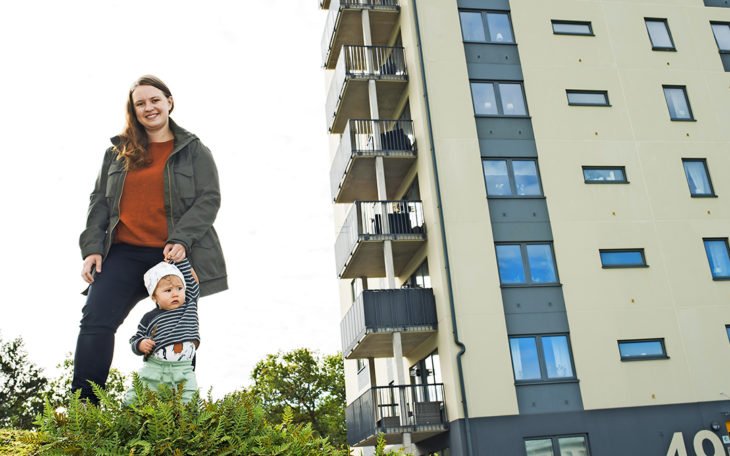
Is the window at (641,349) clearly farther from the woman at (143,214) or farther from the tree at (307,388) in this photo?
the tree at (307,388)

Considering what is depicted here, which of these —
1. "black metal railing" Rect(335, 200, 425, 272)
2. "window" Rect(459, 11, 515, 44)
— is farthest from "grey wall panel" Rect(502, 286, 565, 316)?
"window" Rect(459, 11, 515, 44)

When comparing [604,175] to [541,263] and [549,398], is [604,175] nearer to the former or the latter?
[541,263]

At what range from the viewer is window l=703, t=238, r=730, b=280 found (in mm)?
24159

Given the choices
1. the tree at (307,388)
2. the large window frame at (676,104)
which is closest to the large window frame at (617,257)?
the large window frame at (676,104)

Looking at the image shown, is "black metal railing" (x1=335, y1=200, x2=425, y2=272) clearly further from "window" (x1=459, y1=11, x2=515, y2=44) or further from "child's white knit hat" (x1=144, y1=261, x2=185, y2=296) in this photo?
"child's white knit hat" (x1=144, y1=261, x2=185, y2=296)

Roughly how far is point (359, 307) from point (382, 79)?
828 centimetres

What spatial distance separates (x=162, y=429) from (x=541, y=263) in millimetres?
18722

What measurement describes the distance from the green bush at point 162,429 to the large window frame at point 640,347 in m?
18.0

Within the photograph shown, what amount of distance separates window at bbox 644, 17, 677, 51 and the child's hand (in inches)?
977

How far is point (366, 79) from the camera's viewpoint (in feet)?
83.3

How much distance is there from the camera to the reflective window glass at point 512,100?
25031 millimetres

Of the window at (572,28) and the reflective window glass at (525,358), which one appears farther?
the window at (572,28)

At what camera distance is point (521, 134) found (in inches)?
971

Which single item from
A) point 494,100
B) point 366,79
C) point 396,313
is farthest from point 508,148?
point 396,313
